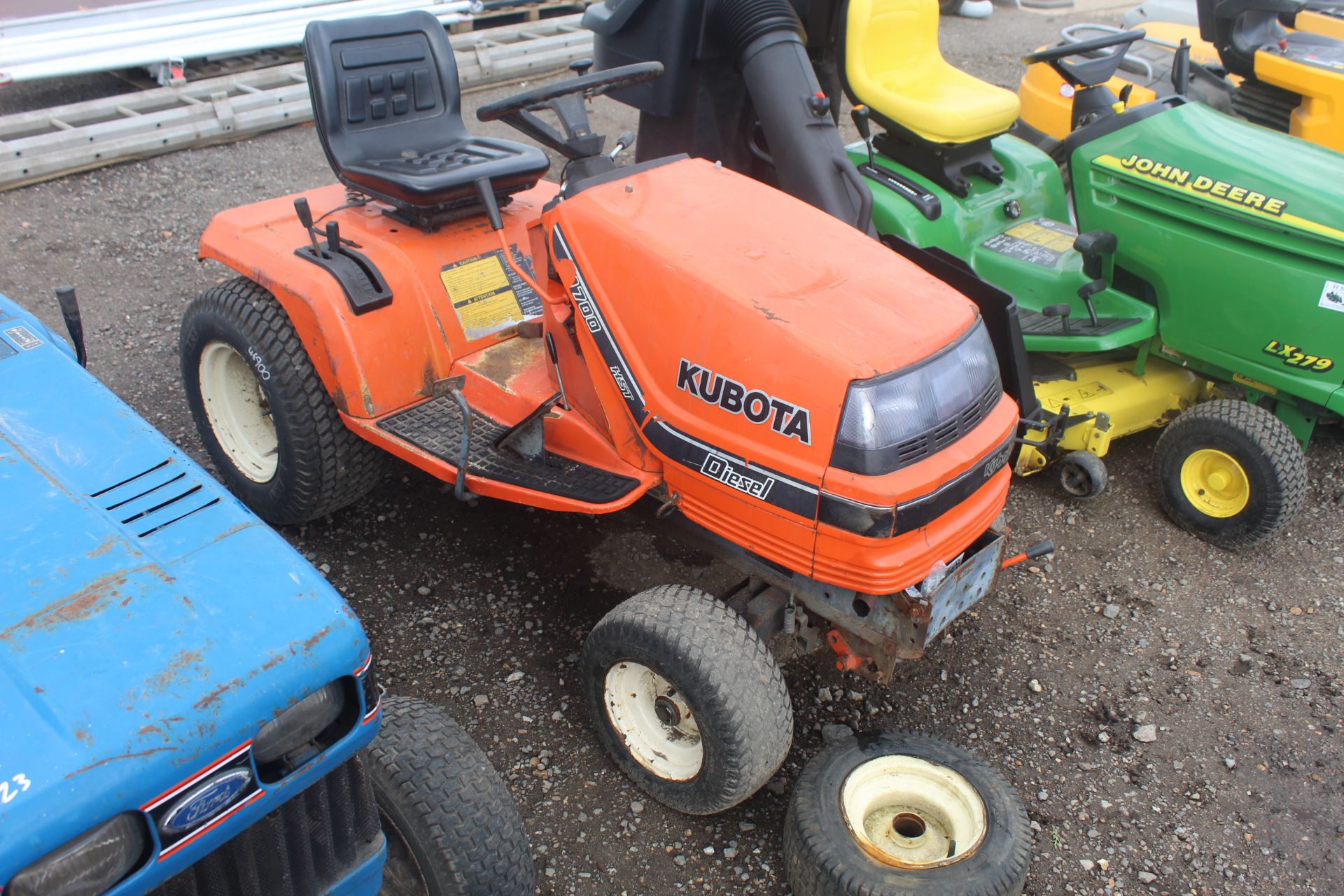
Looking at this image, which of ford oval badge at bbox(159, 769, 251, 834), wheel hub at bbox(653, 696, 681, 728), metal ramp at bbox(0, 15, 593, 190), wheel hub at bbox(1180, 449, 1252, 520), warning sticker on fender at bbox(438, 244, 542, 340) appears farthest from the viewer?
metal ramp at bbox(0, 15, 593, 190)

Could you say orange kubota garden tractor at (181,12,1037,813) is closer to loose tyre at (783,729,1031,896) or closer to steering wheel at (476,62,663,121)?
steering wheel at (476,62,663,121)

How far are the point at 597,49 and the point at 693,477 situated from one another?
2567mm

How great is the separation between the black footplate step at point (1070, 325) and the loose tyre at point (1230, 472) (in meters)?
0.36

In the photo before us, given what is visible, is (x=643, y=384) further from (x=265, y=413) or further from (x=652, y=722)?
(x=265, y=413)

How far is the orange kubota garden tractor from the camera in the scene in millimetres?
2094

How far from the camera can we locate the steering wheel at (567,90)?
243cm

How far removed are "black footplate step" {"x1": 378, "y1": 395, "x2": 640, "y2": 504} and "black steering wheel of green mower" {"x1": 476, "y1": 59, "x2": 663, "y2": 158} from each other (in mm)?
752

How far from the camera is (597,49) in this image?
4.18 meters

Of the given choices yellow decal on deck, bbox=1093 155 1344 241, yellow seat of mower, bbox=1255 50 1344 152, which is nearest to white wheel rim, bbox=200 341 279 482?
yellow decal on deck, bbox=1093 155 1344 241

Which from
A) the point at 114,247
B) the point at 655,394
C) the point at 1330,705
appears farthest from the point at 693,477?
the point at 114,247

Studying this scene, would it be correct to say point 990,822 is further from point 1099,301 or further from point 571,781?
point 1099,301

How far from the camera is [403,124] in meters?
3.28

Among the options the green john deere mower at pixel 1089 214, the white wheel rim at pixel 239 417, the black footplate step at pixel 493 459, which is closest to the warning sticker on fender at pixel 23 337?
the black footplate step at pixel 493 459

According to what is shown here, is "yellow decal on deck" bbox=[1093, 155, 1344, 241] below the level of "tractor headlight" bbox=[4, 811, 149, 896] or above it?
below
